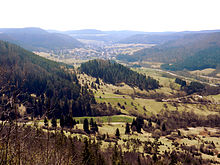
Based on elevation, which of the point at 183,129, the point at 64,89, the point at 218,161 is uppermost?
the point at 64,89

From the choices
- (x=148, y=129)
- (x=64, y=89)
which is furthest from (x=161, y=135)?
(x=64, y=89)

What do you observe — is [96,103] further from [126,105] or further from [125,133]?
[125,133]

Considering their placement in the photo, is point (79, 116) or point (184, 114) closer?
point (79, 116)

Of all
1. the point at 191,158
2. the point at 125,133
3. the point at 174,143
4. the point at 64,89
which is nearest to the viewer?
the point at 191,158

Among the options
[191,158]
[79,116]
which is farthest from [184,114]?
[79,116]

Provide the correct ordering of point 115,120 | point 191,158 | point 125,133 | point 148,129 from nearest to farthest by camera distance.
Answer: point 191,158 → point 125,133 → point 148,129 → point 115,120

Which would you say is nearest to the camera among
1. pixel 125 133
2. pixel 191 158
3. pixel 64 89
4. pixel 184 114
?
pixel 191 158

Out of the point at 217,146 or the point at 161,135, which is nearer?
the point at 217,146

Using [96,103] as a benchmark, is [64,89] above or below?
above

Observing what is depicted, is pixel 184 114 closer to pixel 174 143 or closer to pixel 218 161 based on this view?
pixel 174 143
